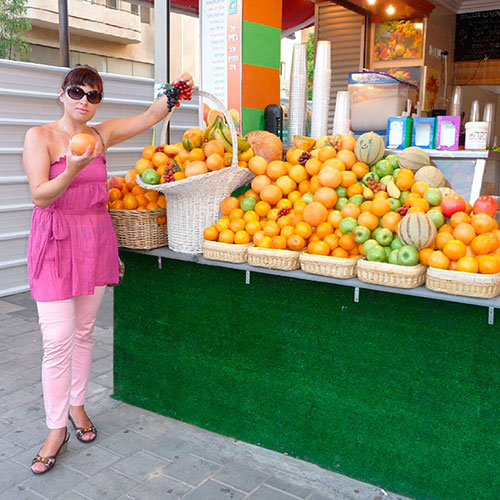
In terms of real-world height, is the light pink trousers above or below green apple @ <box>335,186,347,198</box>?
below

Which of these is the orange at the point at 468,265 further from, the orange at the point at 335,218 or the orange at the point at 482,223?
the orange at the point at 335,218

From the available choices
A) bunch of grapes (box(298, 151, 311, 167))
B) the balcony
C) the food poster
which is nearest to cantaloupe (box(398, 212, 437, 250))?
bunch of grapes (box(298, 151, 311, 167))

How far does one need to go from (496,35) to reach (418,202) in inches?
288

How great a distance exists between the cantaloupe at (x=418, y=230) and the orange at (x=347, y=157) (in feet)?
1.86

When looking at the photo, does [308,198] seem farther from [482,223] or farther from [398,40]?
[398,40]

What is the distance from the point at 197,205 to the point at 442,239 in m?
1.27

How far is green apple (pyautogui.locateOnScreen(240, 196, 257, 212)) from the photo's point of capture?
10.00 feet

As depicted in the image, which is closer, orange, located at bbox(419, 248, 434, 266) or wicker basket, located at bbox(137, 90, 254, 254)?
orange, located at bbox(419, 248, 434, 266)

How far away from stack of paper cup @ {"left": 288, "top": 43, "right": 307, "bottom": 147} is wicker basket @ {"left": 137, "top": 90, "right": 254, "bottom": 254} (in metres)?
0.59

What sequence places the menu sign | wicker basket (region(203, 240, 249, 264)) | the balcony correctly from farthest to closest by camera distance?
the balcony < the menu sign < wicker basket (region(203, 240, 249, 264))

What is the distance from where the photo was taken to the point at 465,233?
238cm

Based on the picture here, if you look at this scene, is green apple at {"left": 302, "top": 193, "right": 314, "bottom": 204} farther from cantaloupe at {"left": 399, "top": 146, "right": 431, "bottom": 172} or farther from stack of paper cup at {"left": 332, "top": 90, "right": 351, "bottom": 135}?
stack of paper cup at {"left": 332, "top": 90, "right": 351, "bottom": 135}

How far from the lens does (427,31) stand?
7891 mm

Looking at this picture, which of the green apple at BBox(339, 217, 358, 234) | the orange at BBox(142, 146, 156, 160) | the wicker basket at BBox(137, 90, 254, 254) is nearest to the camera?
the green apple at BBox(339, 217, 358, 234)
